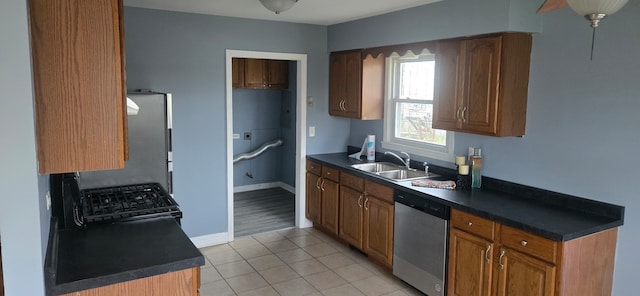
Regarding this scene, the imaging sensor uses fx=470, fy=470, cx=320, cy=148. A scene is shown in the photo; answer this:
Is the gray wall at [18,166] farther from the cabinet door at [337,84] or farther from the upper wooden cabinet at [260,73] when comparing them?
the upper wooden cabinet at [260,73]

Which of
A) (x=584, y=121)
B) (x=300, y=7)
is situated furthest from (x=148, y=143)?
(x=584, y=121)

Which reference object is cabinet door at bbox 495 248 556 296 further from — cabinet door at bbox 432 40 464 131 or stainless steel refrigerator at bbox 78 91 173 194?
stainless steel refrigerator at bbox 78 91 173 194

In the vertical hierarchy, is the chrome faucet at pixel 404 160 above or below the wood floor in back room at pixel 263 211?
above

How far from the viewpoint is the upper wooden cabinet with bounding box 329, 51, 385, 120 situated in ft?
15.5

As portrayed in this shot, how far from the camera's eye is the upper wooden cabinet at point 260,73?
6.20m

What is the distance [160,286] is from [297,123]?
10.8 ft

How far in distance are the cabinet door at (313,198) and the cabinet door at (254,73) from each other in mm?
1756

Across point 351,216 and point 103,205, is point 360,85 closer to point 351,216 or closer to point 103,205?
point 351,216

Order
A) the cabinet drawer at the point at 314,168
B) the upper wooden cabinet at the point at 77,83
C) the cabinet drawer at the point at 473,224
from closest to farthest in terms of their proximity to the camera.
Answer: the upper wooden cabinet at the point at 77,83 → the cabinet drawer at the point at 473,224 → the cabinet drawer at the point at 314,168

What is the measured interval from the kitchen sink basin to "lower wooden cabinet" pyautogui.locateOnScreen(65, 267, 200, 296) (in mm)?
2396

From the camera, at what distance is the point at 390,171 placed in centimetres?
452

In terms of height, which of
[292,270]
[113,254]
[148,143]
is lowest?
[292,270]

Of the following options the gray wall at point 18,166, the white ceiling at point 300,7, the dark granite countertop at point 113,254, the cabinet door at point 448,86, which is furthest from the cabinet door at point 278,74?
the gray wall at point 18,166

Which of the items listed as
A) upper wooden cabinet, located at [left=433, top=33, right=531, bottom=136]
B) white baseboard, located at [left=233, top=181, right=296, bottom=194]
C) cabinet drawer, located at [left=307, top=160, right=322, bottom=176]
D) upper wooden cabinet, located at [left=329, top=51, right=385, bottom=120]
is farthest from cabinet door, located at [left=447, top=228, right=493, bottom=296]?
white baseboard, located at [left=233, top=181, right=296, bottom=194]
